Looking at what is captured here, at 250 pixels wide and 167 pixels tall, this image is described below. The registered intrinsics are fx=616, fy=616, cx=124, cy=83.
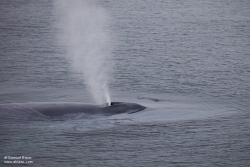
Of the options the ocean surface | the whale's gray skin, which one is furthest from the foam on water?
the whale's gray skin

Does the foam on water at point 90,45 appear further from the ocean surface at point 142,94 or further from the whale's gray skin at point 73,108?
the whale's gray skin at point 73,108

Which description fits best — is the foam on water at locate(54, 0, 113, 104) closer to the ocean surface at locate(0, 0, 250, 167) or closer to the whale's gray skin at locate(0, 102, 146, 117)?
the ocean surface at locate(0, 0, 250, 167)

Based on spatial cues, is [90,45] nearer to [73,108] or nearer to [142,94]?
[142,94]

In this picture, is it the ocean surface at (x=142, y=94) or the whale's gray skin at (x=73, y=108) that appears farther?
the whale's gray skin at (x=73, y=108)

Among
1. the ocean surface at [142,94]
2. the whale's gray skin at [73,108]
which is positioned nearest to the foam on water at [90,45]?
the ocean surface at [142,94]

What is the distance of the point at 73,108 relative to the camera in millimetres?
42562

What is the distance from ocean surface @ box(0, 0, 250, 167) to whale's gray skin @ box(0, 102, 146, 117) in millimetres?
893

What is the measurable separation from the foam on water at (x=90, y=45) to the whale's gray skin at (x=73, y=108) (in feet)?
5.80

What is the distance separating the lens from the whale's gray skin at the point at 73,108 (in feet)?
138

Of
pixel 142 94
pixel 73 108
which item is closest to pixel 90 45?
pixel 142 94

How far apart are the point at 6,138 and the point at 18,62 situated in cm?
2822

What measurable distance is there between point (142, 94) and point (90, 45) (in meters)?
31.0

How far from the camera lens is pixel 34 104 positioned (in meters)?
43.7

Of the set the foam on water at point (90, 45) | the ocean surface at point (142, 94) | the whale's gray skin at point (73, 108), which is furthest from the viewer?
the foam on water at point (90, 45)
